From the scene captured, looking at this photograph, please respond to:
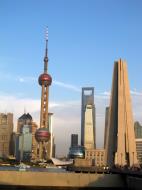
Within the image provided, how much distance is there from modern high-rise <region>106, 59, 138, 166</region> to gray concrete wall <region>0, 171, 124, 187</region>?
3238 cm

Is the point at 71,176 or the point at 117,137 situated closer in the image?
the point at 71,176

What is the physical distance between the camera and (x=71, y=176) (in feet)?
216

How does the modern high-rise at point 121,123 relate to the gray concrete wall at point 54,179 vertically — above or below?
above

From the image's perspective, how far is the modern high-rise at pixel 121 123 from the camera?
327ft

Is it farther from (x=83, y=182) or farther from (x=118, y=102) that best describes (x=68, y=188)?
(x=118, y=102)

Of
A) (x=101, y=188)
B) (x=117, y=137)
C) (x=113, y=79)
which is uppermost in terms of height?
(x=113, y=79)

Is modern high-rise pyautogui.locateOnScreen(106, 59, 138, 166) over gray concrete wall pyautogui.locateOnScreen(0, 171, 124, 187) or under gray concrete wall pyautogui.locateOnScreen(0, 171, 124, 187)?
over

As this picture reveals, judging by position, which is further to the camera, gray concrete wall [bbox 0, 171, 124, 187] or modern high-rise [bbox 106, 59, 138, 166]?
modern high-rise [bbox 106, 59, 138, 166]

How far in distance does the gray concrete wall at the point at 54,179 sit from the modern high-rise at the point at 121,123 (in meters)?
32.4

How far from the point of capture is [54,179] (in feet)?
214

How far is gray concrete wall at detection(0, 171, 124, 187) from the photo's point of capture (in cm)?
6456

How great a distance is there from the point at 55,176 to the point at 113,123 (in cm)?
4020

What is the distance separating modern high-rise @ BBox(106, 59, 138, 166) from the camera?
99.6 meters

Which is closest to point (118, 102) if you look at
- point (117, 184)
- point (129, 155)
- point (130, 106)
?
point (130, 106)
